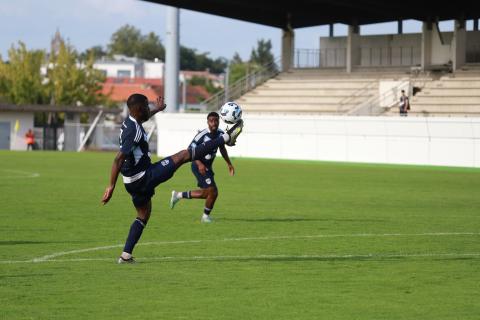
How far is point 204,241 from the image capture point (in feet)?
51.1

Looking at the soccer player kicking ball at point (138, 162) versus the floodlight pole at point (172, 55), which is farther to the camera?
the floodlight pole at point (172, 55)

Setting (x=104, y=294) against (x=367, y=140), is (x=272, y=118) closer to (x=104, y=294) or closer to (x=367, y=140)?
(x=367, y=140)

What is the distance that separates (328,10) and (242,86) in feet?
23.2

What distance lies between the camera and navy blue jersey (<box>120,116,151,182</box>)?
1216 centimetres

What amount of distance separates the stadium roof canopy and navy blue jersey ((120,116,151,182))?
44296 millimetres

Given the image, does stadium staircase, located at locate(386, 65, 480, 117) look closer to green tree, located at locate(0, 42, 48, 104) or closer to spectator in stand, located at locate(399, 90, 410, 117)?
spectator in stand, located at locate(399, 90, 410, 117)

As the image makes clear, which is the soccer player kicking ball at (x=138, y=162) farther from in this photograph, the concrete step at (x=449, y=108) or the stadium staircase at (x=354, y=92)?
the concrete step at (x=449, y=108)

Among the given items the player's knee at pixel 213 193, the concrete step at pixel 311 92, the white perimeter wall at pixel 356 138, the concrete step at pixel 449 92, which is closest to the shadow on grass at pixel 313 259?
the player's knee at pixel 213 193

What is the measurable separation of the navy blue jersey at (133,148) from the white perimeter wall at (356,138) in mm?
32224

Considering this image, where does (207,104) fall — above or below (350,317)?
above

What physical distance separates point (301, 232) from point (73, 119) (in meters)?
67.3

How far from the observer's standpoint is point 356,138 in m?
47.8

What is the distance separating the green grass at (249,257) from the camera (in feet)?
32.2

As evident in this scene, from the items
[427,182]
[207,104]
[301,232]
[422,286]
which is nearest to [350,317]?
[422,286]
